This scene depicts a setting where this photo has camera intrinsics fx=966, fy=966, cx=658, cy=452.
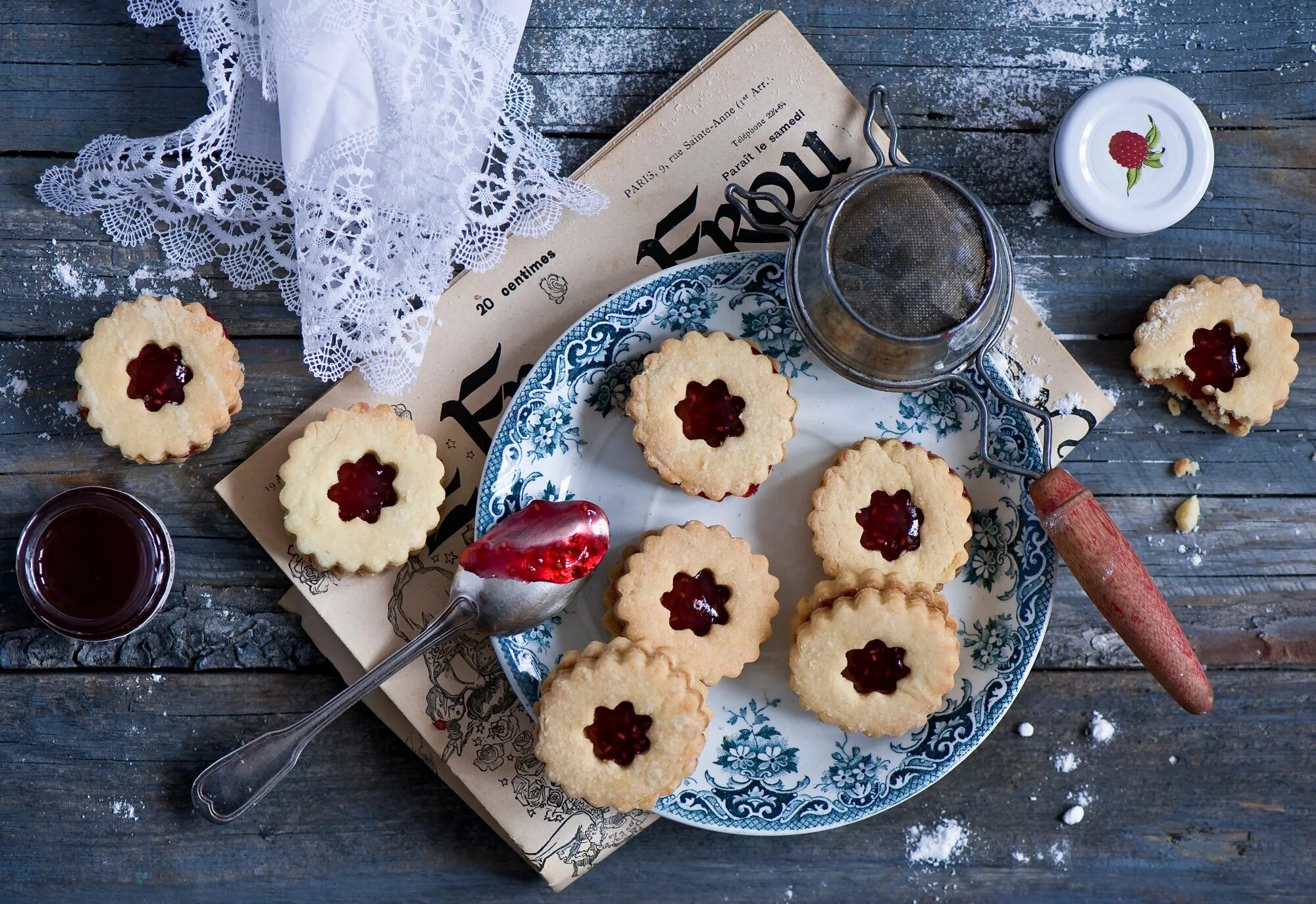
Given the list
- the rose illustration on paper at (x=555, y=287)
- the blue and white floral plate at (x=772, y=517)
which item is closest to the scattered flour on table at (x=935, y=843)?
the blue and white floral plate at (x=772, y=517)

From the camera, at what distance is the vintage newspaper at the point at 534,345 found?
152 centimetres

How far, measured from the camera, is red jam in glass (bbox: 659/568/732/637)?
4.79ft

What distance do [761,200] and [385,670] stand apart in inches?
36.4

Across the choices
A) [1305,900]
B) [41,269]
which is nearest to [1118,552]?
[1305,900]

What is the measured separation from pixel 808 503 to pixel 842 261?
40cm

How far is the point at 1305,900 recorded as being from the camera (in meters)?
1.65

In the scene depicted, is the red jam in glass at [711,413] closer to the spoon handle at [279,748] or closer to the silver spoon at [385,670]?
the silver spoon at [385,670]

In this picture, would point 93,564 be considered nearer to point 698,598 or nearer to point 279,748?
point 279,748

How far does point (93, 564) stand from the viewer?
4.89ft

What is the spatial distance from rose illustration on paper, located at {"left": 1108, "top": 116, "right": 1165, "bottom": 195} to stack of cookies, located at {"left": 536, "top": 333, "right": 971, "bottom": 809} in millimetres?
584

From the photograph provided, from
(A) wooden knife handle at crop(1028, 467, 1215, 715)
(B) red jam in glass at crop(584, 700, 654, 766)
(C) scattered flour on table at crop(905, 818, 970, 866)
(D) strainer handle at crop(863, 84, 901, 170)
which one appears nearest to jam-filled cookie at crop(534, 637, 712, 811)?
(B) red jam in glass at crop(584, 700, 654, 766)

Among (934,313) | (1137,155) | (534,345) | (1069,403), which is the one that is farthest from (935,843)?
(1137,155)

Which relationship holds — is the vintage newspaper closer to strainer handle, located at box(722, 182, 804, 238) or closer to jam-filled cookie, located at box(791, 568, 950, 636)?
strainer handle, located at box(722, 182, 804, 238)

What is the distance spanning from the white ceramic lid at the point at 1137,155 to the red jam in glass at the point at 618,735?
3.53 ft
